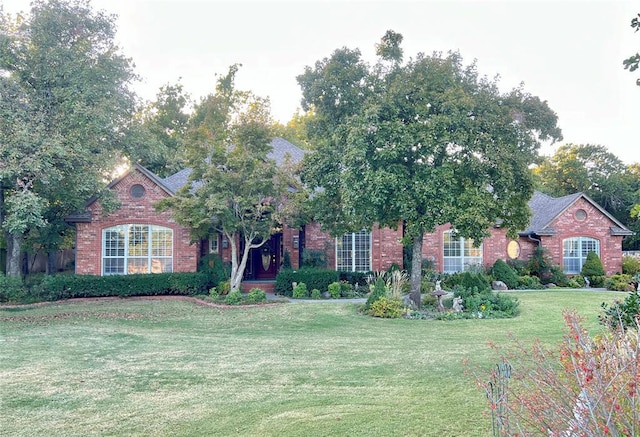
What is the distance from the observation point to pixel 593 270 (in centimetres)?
→ 2242

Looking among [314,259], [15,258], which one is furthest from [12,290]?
[314,259]

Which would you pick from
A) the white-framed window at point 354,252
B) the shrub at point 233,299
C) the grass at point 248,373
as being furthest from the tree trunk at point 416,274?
the shrub at point 233,299

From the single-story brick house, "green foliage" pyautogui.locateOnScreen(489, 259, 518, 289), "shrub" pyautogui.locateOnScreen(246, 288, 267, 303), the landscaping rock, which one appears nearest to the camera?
"shrub" pyautogui.locateOnScreen(246, 288, 267, 303)

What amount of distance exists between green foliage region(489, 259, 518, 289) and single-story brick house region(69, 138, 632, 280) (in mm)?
1227

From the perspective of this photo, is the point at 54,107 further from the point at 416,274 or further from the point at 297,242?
the point at 416,274

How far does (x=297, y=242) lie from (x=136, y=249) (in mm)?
6416

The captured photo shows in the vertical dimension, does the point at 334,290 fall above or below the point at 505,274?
below

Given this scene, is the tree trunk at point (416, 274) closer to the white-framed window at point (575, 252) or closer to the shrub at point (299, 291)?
the shrub at point (299, 291)

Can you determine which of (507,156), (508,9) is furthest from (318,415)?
(508,9)

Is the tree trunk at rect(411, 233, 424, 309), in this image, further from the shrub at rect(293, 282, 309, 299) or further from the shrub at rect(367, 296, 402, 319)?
the shrub at rect(293, 282, 309, 299)

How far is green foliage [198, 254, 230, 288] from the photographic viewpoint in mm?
Result: 18969

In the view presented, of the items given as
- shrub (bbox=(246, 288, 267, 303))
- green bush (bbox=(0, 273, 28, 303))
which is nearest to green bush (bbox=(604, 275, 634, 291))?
shrub (bbox=(246, 288, 267, 303))

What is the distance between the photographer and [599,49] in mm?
12758

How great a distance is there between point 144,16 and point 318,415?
45.2 feet
